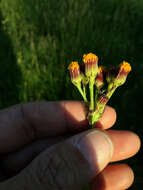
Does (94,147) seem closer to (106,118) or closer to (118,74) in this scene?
(118,74)

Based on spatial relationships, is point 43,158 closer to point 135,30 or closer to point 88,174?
point 88,174

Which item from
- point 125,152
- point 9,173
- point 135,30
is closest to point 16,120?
point 9,173

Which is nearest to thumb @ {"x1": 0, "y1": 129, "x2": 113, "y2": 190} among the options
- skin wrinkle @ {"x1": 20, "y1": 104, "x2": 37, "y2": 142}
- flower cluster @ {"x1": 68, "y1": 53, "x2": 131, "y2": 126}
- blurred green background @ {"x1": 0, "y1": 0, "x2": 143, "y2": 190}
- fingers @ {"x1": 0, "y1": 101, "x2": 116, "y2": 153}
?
flower cluster @ {"x1": 68, "y1": 53, "x2": 131, "y2": 126}

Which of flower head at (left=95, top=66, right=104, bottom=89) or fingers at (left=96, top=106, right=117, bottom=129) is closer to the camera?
flower head at (left=95, top=66, right=104, bottom=89)

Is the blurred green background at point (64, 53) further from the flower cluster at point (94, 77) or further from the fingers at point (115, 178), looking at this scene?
the flower cluster at point (94, 77)

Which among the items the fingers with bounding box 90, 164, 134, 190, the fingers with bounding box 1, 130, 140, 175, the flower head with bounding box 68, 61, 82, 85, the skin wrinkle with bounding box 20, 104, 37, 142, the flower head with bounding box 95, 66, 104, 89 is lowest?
the fingers with bounding box 90, 164, 134, 190

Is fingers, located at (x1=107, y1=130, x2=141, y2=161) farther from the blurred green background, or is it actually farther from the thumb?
the thumb
